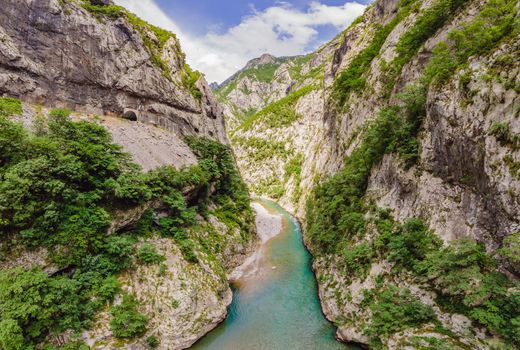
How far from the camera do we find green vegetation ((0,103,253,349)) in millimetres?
12586

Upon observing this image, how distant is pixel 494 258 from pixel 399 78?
16915 millimetres

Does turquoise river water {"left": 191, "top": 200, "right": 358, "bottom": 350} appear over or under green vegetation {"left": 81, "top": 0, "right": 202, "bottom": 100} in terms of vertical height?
under

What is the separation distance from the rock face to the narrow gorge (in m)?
0.14

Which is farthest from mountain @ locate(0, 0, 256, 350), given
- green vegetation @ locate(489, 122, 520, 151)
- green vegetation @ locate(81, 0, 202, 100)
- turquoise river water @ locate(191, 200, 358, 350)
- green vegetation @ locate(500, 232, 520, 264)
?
green vegetation @ locate(489, 122, 520, 151)

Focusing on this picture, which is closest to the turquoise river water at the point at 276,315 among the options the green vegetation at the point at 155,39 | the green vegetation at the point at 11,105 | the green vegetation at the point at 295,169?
the green vegetation at the point at 11,105

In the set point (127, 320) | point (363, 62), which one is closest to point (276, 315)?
point (127, 320)

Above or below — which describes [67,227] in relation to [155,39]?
below

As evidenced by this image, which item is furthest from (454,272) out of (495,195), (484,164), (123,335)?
(123,335)

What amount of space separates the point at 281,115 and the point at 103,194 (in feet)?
271

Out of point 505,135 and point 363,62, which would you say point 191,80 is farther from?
point 505,135

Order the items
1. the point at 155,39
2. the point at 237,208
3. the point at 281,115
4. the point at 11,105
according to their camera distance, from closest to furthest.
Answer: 1. the point at 11,105
2. the point at 237,208
3. the point at 155,39
4. the point at 281,115

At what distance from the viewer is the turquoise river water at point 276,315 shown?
51.8ft

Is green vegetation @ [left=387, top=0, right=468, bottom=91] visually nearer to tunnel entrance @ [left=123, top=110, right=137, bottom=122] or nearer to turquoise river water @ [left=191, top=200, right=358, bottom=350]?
turquoise river water @ [left=191, top=200, right=358, bottom=350]

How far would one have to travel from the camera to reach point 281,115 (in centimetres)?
9481
